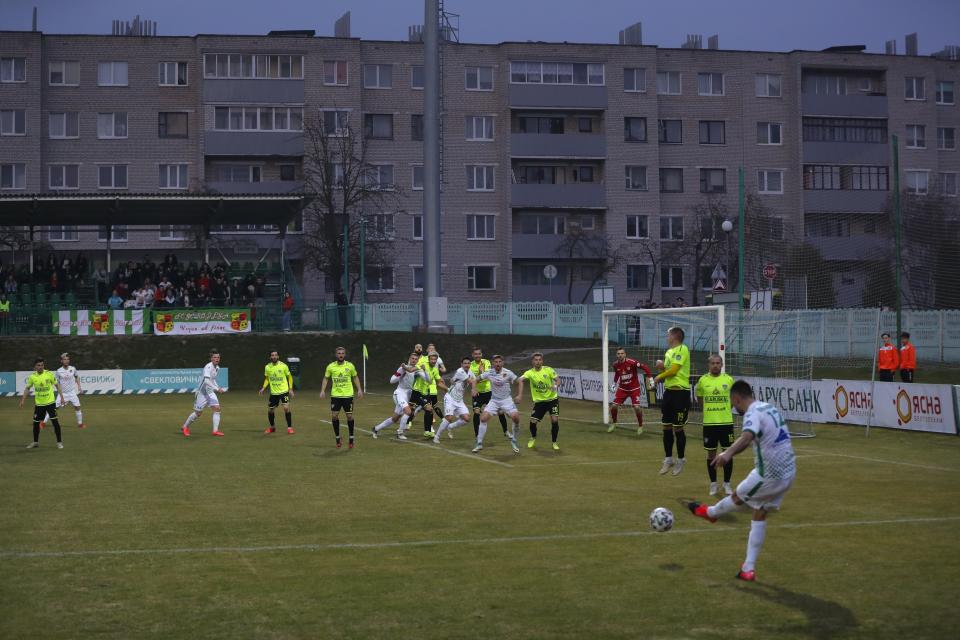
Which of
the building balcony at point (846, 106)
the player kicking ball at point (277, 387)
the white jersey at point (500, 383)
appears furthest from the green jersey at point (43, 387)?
the building balcony at point (846, 106)

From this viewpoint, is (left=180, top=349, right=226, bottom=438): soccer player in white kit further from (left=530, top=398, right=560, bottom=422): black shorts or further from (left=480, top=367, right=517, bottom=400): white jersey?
(left=530, top=398, right=560, bottom=422): black shorts

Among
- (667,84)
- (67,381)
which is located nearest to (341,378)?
(67,381)

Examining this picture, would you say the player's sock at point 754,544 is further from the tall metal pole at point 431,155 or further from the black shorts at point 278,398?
the tall metal pole at point 431,155

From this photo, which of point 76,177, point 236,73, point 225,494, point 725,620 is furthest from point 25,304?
point 725,620

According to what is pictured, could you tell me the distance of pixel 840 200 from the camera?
79.4 m

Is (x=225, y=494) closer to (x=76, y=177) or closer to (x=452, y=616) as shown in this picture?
(x=452, y=616)

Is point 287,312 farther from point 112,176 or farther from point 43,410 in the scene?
point 43,410

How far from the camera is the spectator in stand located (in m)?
58.3

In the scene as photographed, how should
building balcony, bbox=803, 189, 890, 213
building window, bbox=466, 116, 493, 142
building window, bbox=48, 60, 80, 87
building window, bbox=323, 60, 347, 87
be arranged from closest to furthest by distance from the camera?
building window, bbox=48, 60, 80, 87 → building window, bbox=323, 60, 347, 87 → building window, bbox=466, 116, 493, 142 → building balcony, bbox=803, 189, 890, 213

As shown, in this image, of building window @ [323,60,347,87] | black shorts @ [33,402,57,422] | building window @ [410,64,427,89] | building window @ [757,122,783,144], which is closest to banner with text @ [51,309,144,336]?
building window @ [323,60,347,87]

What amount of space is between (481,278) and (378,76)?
1626 centimetres

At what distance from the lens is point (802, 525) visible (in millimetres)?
14344

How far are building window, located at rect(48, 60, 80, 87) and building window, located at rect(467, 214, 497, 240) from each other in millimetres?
28853

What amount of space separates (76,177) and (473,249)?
2804 cm
